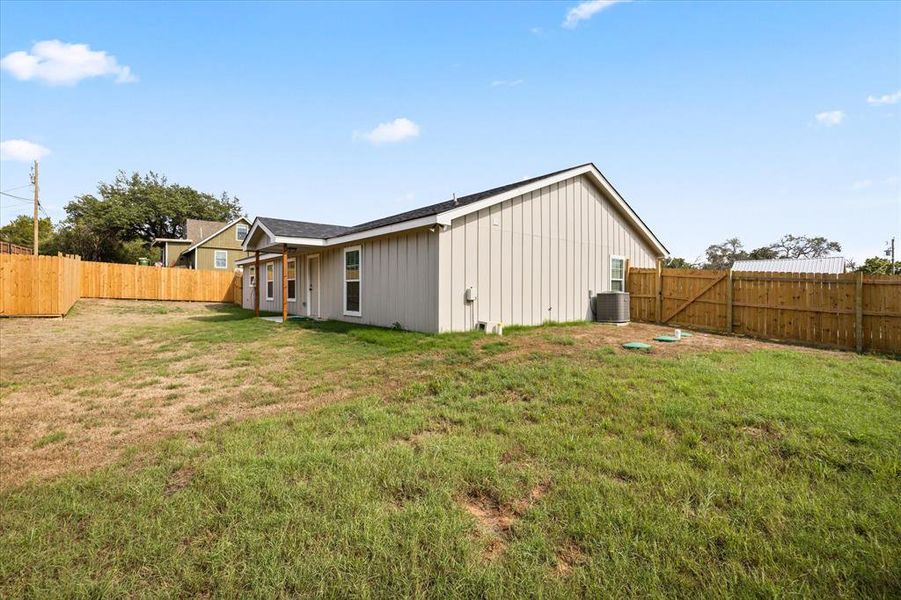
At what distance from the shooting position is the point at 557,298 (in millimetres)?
11273

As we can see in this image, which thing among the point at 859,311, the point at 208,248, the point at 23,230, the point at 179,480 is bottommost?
the point at 179,480

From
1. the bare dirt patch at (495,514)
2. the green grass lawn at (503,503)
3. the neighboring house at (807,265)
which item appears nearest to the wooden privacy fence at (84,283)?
the green grass lawn at (503,503)

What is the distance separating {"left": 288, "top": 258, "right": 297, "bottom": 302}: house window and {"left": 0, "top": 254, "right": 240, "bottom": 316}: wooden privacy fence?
24.7 feet

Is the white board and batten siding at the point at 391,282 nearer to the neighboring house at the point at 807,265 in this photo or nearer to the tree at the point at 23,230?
the neighboring house at the point at 807,265

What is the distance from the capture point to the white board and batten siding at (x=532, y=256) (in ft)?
30.6

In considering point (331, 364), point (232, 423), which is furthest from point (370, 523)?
point (331, 364)

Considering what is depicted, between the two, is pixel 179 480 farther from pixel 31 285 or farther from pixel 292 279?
pixel 31 285

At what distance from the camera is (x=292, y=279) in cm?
1681

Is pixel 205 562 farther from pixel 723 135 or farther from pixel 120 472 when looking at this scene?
pixel 723 135

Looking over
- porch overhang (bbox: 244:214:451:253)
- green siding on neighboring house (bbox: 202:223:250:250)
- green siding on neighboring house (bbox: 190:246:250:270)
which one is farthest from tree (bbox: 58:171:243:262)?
porch overhang (bbox: 244:214:451:253)

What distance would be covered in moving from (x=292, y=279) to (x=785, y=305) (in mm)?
16631

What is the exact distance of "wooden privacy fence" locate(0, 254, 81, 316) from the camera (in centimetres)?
1316

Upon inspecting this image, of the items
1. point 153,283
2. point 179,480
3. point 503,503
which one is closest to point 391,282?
point 179,480

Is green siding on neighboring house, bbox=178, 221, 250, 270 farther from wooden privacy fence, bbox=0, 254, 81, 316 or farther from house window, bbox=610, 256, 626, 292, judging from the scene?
house window, bbox=610, 256, 626, 292
